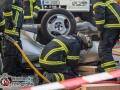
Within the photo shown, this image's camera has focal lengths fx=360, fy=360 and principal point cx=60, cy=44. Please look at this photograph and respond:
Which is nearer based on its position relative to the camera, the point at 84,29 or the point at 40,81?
the point at 40,81

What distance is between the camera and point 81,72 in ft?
20.1

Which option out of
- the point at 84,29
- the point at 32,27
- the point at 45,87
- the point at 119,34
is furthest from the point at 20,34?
the point at 45,87

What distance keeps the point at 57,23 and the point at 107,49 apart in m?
1.23

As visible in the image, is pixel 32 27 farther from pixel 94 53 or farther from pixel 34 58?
pixel 94 53

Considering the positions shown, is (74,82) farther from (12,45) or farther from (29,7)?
(29,7)

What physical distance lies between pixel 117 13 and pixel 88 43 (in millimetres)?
908

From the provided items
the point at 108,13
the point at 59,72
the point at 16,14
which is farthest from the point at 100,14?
the point at 16,14

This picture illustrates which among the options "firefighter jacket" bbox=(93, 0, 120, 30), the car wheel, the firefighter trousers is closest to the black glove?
the firefighter trousers

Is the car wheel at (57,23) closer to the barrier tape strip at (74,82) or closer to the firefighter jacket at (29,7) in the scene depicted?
the firefighter jacket at (29,7)

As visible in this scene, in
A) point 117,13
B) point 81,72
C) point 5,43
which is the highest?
point 117,13

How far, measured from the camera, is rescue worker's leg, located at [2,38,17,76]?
6.29 metres

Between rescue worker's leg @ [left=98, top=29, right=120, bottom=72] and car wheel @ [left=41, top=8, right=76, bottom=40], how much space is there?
0.83 m

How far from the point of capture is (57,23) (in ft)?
22.4

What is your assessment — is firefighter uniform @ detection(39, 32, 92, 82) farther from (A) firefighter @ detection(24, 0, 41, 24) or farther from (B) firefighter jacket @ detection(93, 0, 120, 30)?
(A) firefighter @ detection(24, 0, 41, 24)
